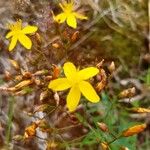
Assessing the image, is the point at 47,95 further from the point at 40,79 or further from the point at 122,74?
the point at 122,74

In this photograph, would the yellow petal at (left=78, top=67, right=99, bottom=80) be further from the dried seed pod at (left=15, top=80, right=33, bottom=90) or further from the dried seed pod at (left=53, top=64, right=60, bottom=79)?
the dried seed pod at (left=15, top=80, right=33, bottom=90)

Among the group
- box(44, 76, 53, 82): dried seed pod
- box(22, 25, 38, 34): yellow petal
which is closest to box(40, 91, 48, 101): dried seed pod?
box(44, 76, 53, 82): dried seed pod

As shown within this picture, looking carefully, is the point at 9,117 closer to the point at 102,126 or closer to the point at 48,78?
the point at 48,78

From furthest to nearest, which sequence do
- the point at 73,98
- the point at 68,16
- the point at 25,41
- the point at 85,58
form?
1. the point at 85,58
2. the point at 68,16
3. the point at 25,41
4. the point at 73,98

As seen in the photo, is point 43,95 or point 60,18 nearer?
point 43,95

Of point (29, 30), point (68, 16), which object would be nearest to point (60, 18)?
point (68, 16)

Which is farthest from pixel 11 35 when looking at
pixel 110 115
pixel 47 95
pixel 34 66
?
pixel 110 115
